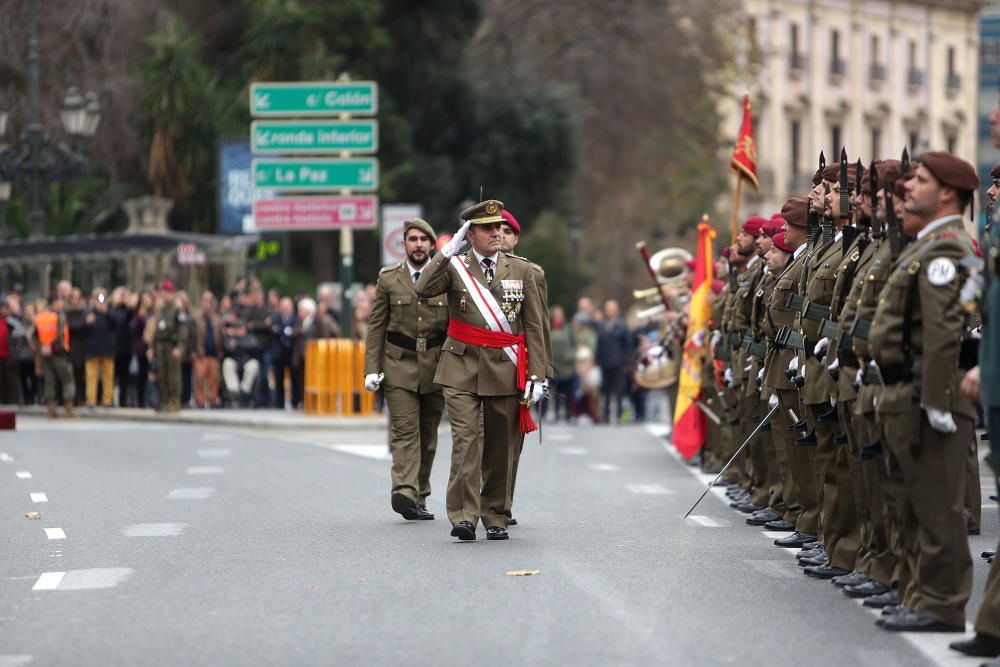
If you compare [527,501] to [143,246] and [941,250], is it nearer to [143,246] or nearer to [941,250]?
[941,250]

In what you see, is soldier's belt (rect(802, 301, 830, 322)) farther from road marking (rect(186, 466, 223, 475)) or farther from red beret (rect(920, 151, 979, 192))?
road marking (rect(186, 466, 223, 475))

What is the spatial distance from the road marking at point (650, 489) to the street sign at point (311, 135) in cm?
1196

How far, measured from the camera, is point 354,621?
9391 millimetres

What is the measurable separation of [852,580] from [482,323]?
3.32 m

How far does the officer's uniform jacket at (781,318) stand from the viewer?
478 inches

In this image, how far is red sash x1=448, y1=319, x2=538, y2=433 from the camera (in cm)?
1277

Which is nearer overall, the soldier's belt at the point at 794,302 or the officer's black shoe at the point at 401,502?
the soldier's belt at the point at 794,302

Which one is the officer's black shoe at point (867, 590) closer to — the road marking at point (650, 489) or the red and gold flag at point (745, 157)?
the road marking at point (650, 489)

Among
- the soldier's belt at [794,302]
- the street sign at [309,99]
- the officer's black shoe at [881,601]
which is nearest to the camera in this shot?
the officer's black shoe at [881,601]

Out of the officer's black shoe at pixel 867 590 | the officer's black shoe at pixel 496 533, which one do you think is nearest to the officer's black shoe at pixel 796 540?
the officer's black shoe at pixel 496 533

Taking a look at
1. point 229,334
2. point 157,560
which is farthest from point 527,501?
point 229,334

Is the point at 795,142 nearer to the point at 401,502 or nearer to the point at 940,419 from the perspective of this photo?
the point at 401,502

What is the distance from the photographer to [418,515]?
1391 cm

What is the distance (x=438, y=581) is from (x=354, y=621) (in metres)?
1.32
